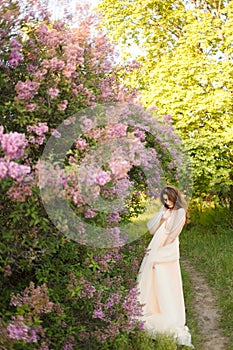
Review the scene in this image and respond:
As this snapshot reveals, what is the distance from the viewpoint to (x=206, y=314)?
7281 mm

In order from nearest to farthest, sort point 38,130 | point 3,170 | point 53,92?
point 3,170
point 38,130
point 53,92

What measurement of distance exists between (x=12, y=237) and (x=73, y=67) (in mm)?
1435

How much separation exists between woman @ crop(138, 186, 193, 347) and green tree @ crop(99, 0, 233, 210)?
247 inches

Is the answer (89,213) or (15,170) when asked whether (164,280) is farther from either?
(15,170)

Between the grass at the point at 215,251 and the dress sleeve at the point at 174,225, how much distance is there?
150 centimetres

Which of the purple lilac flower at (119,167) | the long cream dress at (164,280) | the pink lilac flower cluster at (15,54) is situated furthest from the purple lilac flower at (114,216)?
the long cream dress at (164,280)

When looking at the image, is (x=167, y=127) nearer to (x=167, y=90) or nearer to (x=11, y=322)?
(x=11, y=322)

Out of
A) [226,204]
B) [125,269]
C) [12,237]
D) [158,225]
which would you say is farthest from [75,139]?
[226,204]

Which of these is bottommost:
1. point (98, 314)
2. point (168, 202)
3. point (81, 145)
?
point (98, 314)

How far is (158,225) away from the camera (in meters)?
6.42

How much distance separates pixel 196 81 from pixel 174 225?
7307mm

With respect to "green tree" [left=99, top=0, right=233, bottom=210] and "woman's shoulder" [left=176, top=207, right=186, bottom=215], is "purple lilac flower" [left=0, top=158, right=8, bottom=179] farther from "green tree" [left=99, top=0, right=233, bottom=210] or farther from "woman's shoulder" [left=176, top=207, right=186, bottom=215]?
"green tree" [left=99, top=0, right=233, bottom=210]

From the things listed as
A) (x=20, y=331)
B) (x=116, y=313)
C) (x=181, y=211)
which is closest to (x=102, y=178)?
(x=20, y=331)

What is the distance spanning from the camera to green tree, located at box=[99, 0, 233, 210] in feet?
40.4
